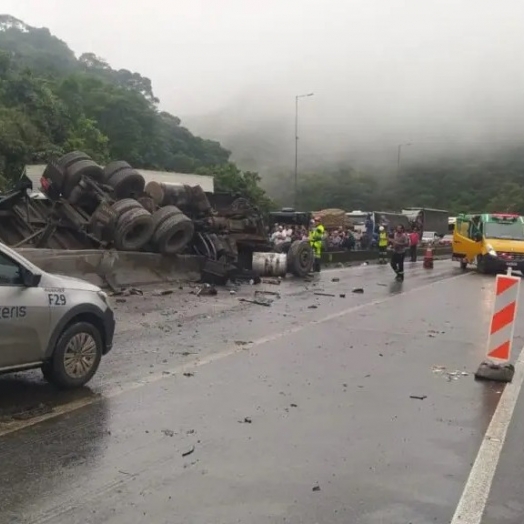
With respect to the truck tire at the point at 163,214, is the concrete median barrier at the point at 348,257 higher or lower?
lower

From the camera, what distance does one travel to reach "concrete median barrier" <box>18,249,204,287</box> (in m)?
13.1

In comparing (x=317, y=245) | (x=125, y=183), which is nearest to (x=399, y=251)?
(x=317, y=245)

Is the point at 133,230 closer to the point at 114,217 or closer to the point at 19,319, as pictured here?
the point at 114,217

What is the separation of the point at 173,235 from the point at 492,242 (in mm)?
12167

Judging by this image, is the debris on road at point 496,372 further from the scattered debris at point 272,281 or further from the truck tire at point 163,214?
the scattered debris at point 272,281

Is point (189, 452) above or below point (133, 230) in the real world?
below

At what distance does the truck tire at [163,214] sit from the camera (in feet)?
51.4

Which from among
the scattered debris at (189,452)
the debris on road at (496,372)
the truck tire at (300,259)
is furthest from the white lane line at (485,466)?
the truck tire at (300,259)

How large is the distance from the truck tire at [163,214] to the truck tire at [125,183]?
34.1 inches

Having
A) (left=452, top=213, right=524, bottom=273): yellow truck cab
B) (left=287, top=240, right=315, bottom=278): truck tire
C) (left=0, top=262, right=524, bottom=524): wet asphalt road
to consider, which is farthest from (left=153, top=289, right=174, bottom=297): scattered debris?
(left=452, top=213, right=524, bottom=273): yellow truck cab

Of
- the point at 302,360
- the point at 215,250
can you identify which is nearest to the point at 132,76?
the point at 215,250

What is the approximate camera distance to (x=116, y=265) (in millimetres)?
14359

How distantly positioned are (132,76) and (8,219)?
10702 centimetres

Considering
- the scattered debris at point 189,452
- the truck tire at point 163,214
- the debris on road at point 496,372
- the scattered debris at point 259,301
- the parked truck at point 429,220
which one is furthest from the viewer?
the parked truck at point 429,220
